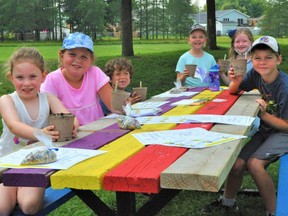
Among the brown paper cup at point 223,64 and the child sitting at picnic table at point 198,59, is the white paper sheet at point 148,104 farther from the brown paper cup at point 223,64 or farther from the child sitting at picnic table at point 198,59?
the child sitting at picnic table at point 198,59

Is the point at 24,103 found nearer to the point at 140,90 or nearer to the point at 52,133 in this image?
the point at 52,133

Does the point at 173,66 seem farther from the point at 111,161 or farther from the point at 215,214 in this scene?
the point at 111,161

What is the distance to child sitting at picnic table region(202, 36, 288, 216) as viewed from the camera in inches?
126

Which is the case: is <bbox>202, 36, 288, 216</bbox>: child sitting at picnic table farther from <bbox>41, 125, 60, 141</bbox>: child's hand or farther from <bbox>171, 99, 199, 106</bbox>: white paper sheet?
<bbox>41, 125, 60, 141</bbox>: child's hand

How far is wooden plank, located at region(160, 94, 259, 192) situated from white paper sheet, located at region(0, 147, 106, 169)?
44 centimetres

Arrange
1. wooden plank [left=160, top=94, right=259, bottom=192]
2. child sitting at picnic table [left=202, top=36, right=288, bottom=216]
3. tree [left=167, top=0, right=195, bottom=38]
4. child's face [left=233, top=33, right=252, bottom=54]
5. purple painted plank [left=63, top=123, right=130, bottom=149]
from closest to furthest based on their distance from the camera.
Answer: wooden plank [left=160, top=94, right=259, bottom=192] < purple painted plank [left=63, top=123, right=130, bottom=149] < child sitting at picnic table [left=202, top=36, right=288, bottom=216] < child's face [left=233, top=33, right=252, bottom=54] < tree [left=167, top=0, right=195, bottom=38]

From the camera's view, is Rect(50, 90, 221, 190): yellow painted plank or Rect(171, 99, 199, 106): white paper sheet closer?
Rect(50, 90, 221, 190): yellow painted plank

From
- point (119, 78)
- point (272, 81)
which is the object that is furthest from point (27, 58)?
point (272, 81)

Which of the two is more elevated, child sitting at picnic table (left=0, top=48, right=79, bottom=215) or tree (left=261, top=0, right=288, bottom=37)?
tree (left=261, top=0, right=288, bottom=37)

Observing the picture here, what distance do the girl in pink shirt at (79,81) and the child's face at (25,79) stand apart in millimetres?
533

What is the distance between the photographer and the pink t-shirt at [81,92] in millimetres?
3566

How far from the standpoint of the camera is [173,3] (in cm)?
6288

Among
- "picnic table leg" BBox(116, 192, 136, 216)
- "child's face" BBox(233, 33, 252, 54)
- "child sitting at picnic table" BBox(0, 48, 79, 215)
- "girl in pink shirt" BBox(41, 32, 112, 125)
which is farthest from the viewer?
"child's face" BBox(233, 33, 252, 54)

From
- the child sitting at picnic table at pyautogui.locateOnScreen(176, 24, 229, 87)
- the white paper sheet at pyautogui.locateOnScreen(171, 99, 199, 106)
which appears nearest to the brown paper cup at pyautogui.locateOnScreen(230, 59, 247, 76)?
the white paper sheet at pyautogui.locateOnScreen(171, 99, 199, 106)
